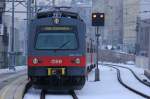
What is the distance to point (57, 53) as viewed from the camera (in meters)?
27.9

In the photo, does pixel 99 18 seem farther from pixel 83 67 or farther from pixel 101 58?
pixel 101 58

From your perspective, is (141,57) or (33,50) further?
(141,57)

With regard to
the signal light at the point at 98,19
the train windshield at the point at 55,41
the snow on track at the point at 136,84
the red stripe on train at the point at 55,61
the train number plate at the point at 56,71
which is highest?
the signal light at the point at 98,19

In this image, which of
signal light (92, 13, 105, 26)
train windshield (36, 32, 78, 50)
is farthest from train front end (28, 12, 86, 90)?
signal light (92, 13, 105, 26)

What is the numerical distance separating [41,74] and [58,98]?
1584mm

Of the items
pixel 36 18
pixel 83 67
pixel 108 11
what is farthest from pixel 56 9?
pixel 108 11

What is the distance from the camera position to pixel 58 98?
26.5 metres

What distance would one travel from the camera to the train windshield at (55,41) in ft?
92.0

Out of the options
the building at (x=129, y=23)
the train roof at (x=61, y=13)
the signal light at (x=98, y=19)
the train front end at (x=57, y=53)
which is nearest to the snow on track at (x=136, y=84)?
the signal light at (x=98, y=19)

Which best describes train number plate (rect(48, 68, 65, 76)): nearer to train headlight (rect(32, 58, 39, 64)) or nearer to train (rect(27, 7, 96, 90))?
train (rect(27, 7, 96, 90))

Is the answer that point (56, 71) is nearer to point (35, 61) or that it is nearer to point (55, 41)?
point (35, 61)

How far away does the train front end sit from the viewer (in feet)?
90.9

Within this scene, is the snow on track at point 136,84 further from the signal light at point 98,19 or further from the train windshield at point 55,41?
the train windshield at point 55,41

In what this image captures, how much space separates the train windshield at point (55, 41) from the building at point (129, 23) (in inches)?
3266
